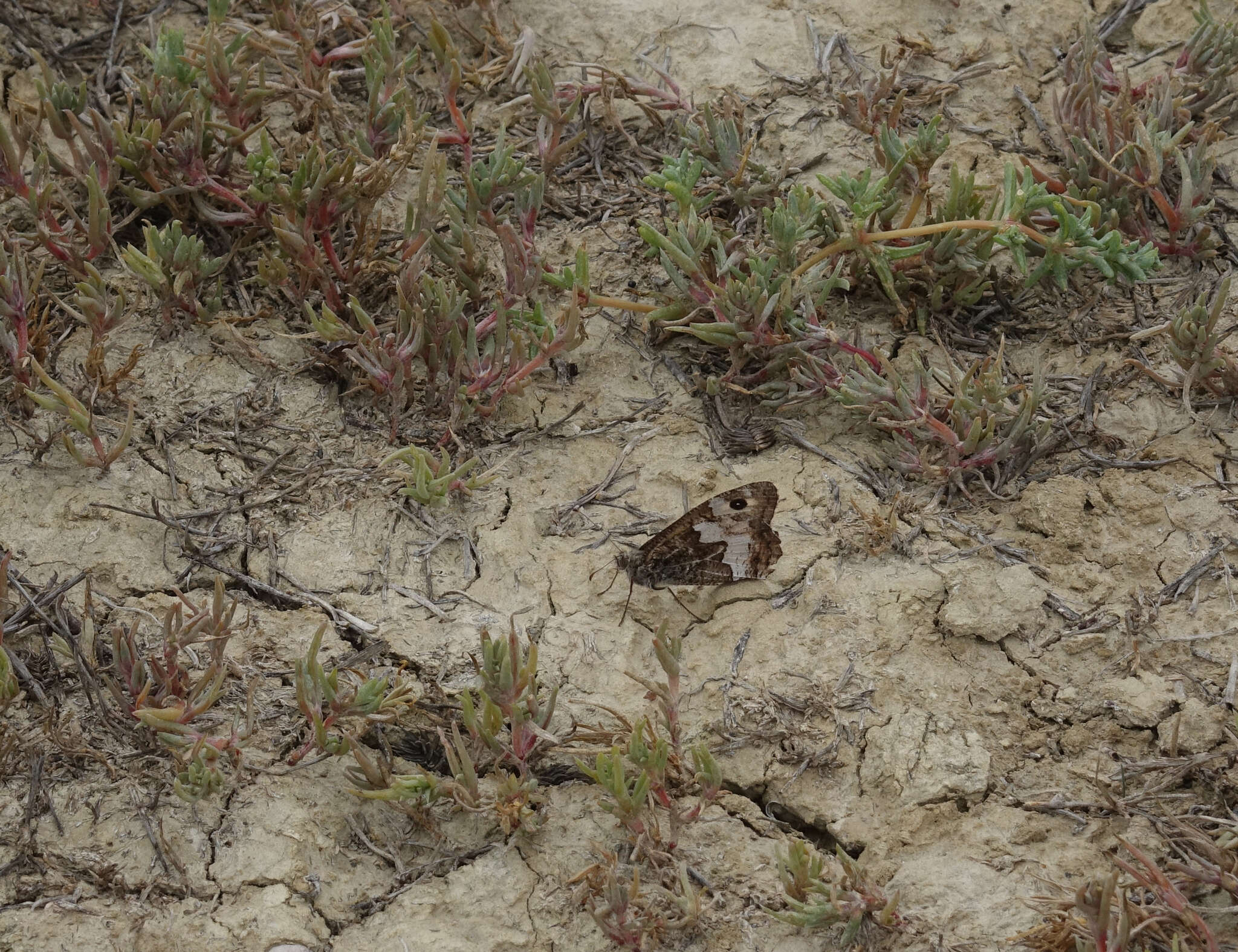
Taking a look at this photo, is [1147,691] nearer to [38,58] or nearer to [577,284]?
[577,284]

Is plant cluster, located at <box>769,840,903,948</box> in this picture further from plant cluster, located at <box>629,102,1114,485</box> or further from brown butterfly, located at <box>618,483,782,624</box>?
plant cluster, located at <box>629,102,1114,485</box>

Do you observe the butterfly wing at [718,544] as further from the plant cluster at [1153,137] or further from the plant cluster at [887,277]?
the plant cluster at [1153,137]

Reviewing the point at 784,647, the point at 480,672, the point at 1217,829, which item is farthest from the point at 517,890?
the point at 1217,829

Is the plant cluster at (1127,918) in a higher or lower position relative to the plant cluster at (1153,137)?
lower

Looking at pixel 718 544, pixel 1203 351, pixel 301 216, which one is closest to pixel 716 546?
pixel 718 544

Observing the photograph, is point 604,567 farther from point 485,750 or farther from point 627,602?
point 485,750

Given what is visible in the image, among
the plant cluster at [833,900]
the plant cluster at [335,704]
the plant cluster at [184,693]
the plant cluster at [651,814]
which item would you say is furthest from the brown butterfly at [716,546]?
the plant cluster at [184,693]
